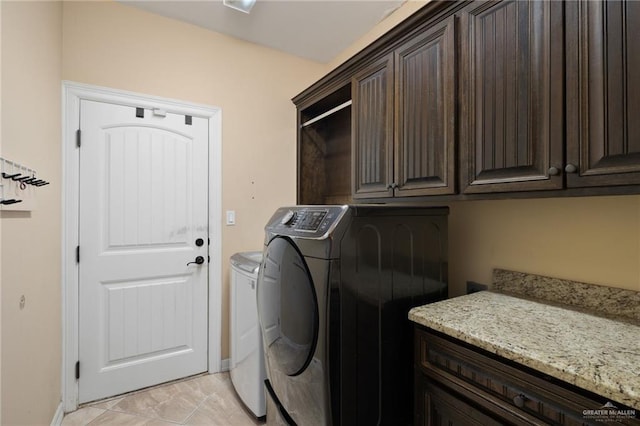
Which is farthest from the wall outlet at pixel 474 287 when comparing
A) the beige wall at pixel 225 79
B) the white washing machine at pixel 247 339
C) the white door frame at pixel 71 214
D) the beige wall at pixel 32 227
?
the white door frame at pixel 71 214

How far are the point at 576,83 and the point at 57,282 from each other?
2799 mm

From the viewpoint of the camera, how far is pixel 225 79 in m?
2.57

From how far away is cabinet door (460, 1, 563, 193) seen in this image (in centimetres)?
104

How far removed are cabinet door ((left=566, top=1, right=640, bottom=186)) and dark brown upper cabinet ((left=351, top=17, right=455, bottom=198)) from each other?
1.46ft

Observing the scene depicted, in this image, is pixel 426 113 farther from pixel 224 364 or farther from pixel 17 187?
pixel 224 364

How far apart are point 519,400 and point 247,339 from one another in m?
1.55

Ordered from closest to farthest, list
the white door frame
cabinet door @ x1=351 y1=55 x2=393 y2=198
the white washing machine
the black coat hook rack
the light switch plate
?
the black coat hook rack
cabinet door @ x1=351 y1=55 x2=393 y2=198
the white washing machine
the white door frame
the light switch plate

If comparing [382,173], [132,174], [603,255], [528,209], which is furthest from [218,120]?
[603,255]

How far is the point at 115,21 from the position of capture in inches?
84.9

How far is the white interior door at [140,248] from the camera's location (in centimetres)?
212

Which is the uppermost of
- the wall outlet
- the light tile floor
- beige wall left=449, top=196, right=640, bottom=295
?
beige wall left=449, top=196, right=640, bottom=295

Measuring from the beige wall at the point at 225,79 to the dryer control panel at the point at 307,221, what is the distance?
117 centimetres

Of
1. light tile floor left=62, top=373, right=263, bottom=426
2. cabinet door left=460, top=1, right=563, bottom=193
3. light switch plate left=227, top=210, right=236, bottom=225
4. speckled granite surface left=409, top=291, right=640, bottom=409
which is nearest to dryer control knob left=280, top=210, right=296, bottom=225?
speckled granite surface left=409, top=291, right=640, bottom=409

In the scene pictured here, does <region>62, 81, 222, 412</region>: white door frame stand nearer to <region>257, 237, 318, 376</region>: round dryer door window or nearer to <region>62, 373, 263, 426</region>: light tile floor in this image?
<region>62, 373, 263, 426</region>: light tile floor
